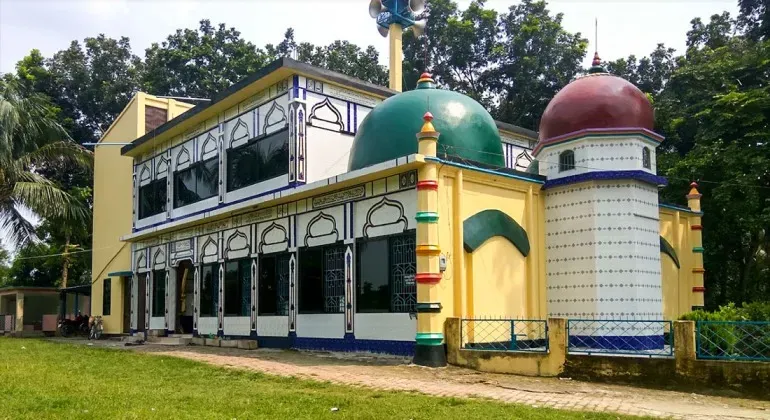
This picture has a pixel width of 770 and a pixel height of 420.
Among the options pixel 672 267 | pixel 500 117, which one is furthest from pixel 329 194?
pixel 500 117

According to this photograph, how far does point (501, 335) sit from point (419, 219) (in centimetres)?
307

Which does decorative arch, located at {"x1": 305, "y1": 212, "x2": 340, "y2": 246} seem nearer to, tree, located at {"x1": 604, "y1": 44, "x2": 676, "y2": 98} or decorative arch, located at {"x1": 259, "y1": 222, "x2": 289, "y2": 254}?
decorative arch, located at {"x1": 259, "y1": 222, "x2": 289, "y2": 254}

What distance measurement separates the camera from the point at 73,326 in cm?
2789

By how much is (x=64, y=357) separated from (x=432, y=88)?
1009cm

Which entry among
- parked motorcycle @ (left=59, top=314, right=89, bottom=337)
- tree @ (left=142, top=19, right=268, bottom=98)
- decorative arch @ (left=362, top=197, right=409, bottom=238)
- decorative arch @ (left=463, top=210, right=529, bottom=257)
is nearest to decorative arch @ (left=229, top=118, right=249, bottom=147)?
decorative arch @ (left=362, top=197, right=409, bottom=238)

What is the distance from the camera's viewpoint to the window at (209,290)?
20234mm

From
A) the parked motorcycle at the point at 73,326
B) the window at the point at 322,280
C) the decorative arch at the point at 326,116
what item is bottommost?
the parked motorcycle at the point at 73,326

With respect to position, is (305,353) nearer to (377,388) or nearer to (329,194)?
(329,194)

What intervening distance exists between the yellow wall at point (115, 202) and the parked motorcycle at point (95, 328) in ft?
1.78

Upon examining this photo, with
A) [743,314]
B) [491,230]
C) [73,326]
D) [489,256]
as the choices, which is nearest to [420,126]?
[491,230]

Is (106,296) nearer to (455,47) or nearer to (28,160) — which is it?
(28,160)

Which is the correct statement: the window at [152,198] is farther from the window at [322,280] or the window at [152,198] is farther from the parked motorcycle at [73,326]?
the window at [322,280]

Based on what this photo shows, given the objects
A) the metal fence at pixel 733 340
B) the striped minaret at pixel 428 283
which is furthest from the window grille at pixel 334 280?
the metal fence at pixel 733 340

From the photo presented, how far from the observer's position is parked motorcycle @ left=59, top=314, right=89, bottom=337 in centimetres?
2775
